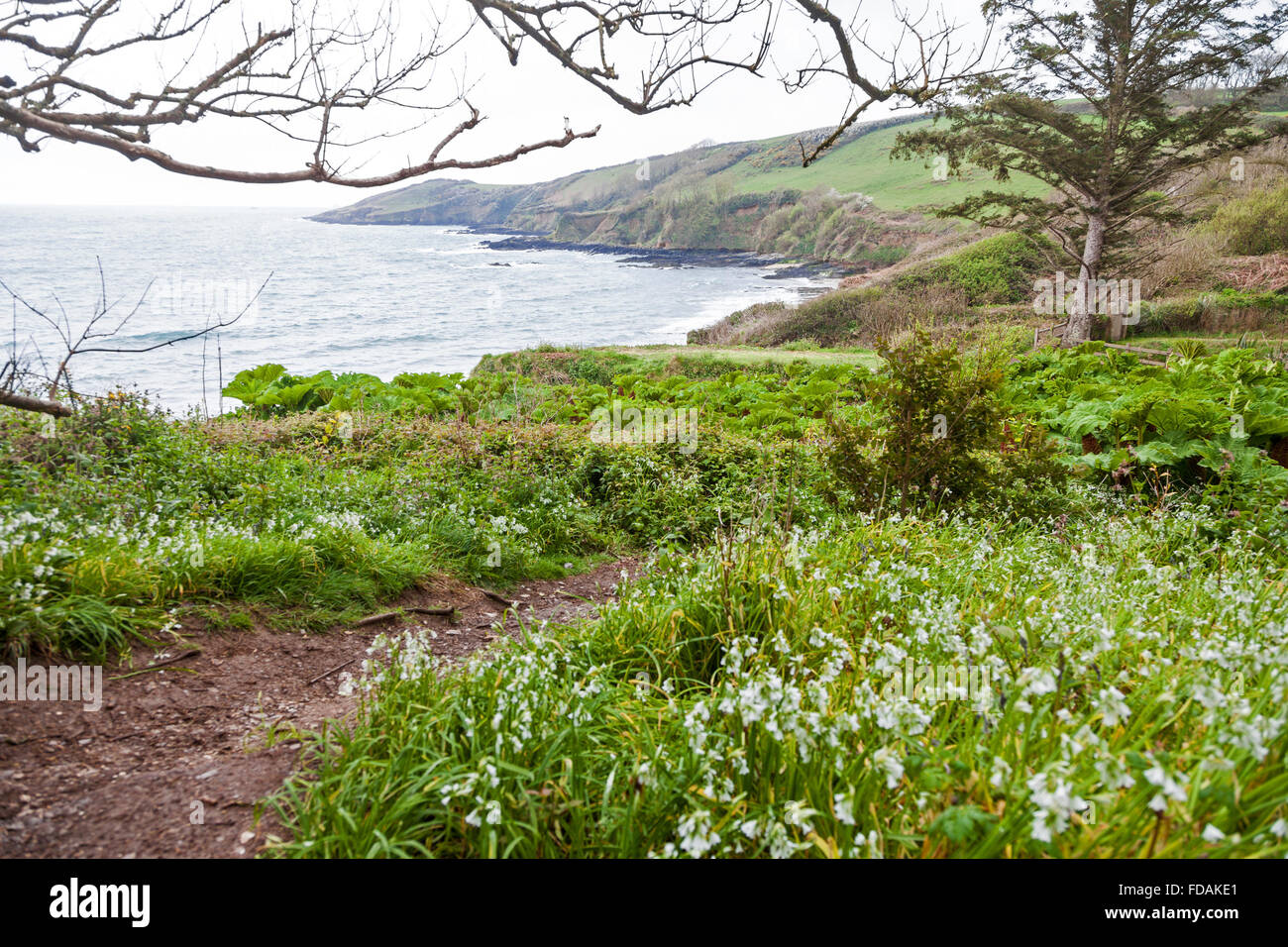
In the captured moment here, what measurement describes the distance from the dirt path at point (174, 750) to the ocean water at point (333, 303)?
14.6 ft

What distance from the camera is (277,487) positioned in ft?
20.0

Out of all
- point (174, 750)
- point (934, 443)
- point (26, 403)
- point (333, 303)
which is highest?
point (333, 303)

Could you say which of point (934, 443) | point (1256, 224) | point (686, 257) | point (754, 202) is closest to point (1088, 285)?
point (1256, 224)

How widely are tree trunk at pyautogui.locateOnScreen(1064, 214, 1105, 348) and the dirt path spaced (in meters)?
19.1

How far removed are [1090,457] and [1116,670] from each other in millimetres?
5210

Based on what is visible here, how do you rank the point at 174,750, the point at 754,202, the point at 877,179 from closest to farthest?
the point at 174,750 → the point at 877,179 → the point at 754,202

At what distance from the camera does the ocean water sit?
27.9 meters

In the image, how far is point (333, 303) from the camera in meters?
50.1

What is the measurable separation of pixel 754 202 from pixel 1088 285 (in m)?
72.7

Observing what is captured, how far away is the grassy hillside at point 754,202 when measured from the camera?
200 feet

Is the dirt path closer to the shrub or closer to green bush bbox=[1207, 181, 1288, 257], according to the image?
the shrub

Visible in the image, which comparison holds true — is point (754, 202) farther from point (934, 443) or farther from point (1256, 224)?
point (934, 443)

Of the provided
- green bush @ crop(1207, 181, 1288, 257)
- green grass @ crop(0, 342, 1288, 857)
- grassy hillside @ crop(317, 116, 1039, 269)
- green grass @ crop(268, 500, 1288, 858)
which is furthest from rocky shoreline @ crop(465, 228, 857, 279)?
green grass @ crop(268, 500, 1288, 858)

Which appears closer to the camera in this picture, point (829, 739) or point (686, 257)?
point (829, 739)
